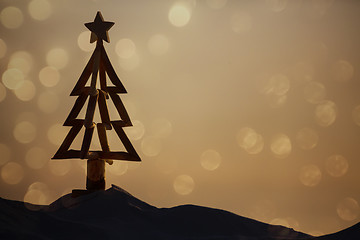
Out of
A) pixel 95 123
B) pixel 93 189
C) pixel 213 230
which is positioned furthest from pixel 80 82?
pixel 213 230

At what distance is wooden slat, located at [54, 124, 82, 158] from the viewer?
38.7 ft

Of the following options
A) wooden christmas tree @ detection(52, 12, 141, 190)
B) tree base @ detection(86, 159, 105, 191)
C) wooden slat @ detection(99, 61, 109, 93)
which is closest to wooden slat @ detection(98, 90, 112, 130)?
wooden christmas tree @ detection(52, 12, 141, 190)

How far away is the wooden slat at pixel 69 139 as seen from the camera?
1179cm

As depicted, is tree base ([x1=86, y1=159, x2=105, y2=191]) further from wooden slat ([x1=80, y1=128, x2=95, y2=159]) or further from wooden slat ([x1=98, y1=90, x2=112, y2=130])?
wooden slat ([x1=98, y1=90, x2=112, y2=130])

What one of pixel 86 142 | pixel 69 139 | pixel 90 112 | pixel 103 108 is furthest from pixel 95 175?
pixel 103 108

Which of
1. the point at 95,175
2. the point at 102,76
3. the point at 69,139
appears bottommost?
the point at 95,175

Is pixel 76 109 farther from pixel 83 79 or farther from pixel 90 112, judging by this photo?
pixel 83 79

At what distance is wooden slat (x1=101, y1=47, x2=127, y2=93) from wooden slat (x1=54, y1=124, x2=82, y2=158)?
1514 millimetres

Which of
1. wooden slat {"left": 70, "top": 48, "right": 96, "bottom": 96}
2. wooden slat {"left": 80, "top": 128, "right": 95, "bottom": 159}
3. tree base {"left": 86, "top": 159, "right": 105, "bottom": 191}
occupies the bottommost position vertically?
tree base {"left": 86, "top": 159, "right": 105, "bottom": 191}

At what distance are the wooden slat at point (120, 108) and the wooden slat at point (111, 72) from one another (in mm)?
268

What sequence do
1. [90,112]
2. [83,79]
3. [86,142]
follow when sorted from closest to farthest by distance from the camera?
[86,142] < [90,112] < [83,79]

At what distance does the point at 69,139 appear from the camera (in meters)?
11.9

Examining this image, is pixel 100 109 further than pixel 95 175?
Yes

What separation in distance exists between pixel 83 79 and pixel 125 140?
205cm
